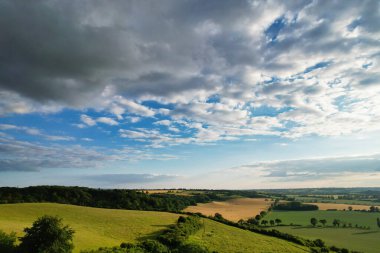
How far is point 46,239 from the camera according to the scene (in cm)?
4072

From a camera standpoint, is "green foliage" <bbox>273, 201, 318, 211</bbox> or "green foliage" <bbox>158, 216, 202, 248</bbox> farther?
"green foliage" <bbox>273, 201, 318, 211</bbox>

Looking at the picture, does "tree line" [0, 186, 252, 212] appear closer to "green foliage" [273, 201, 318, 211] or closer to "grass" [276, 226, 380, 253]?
"grass" [276, 226, 380, 253]

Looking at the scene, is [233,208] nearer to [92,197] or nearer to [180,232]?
[92,197]

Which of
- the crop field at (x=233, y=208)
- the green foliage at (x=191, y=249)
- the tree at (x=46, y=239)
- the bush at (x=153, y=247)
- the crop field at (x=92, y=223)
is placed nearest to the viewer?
the tree at (x=46, y=239)

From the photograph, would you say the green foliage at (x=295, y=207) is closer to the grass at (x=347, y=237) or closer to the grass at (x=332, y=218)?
the grass at (x=332, y=218)

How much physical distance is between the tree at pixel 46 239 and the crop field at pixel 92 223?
4180mm

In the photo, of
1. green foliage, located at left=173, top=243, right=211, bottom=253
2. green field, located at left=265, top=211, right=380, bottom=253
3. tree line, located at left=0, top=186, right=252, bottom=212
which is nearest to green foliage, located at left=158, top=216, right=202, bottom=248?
green foliage, located at left=173, top=243, right=211, bottom=253

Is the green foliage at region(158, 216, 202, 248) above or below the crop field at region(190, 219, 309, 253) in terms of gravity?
above

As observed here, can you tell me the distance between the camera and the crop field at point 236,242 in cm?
6040

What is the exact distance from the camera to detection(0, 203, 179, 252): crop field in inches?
2056

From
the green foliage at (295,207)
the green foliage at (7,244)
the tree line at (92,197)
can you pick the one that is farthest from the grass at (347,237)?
the green foliage at (7,244)

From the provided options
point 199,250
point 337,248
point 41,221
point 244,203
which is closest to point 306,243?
point 337,248

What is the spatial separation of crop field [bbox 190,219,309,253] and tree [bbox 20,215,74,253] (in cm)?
2656

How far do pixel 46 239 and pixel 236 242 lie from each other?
39256mm
